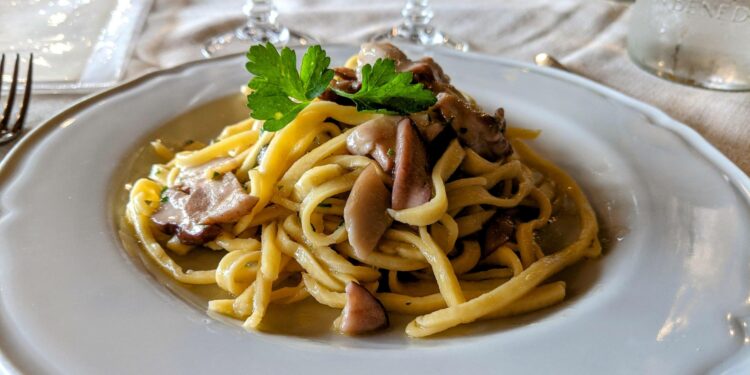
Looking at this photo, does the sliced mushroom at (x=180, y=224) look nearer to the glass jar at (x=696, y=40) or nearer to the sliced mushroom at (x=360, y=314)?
Result: the sliced mushroom at (x=360, y=314)

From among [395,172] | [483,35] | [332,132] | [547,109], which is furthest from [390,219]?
[483,35]

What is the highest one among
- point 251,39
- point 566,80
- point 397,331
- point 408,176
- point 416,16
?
point 408,176

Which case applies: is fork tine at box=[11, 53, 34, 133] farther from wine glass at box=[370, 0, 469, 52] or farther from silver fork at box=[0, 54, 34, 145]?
wine glass at box=[370, 0, 469, 52]

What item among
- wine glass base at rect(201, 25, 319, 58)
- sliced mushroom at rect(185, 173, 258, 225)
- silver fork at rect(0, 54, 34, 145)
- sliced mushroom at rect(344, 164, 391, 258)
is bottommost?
wine glass base at rect(201, 25, 319, 58)

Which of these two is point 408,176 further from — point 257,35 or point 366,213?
point 257,35

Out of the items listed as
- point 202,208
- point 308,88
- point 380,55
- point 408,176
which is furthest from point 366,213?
point 380,55

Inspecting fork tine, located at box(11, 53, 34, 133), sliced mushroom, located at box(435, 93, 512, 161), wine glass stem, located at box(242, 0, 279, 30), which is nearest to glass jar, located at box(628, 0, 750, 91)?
sliced mushroom, located at box(435, 93, 512, 161)

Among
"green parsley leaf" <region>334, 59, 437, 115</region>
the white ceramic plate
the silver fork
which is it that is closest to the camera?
the white ceramic plate
